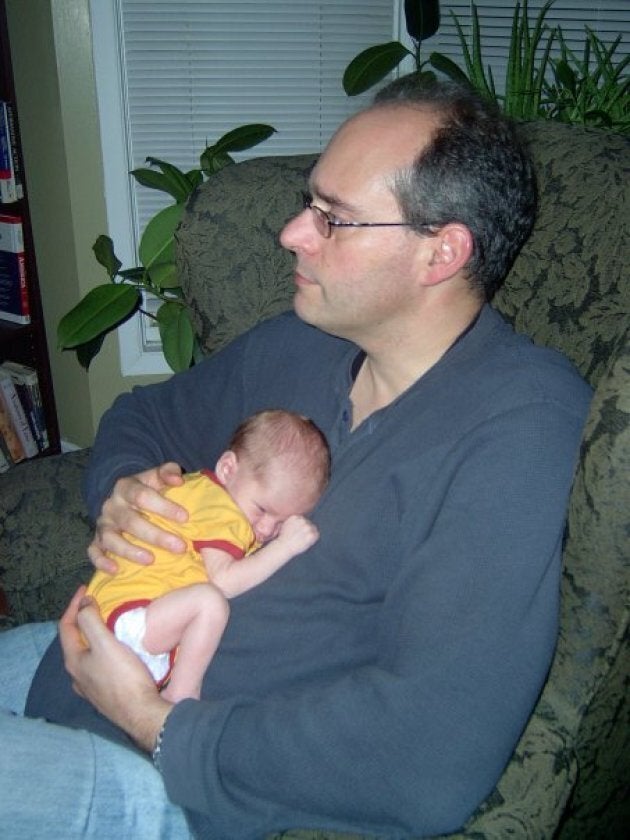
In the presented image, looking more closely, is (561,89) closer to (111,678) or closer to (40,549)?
(40,549)

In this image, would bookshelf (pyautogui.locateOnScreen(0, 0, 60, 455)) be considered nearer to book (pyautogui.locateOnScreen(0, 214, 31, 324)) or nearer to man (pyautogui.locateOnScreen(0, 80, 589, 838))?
book (pyautogui.locateOnScreen(0, 214, 31, 324))

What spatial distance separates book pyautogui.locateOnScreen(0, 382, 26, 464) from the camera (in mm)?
2887

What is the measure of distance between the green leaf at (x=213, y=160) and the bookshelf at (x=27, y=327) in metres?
0.67

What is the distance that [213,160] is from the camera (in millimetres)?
2410

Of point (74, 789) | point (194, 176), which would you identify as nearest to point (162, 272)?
point (194, 176)

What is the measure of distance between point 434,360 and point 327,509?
1.03ft

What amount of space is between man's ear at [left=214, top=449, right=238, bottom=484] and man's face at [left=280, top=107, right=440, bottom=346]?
286mm

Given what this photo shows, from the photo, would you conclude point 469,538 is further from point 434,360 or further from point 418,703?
point 434,360

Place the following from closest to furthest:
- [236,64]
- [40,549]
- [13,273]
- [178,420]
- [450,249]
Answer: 1. [450,249]
2. [40,549]
3. [178,420]
4. [13,273]
5. [236,64]

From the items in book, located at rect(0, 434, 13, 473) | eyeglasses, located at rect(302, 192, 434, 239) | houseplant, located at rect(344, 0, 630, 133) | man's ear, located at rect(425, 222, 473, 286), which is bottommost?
book, located at rect(0, 434, 13, 473)

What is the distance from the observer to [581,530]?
0.90 metres

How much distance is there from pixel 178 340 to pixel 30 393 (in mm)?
924

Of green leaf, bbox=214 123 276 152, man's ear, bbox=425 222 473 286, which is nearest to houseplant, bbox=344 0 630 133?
green leaf, bbox=214 123 276 152

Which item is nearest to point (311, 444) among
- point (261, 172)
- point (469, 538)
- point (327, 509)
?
point (327, 509)
